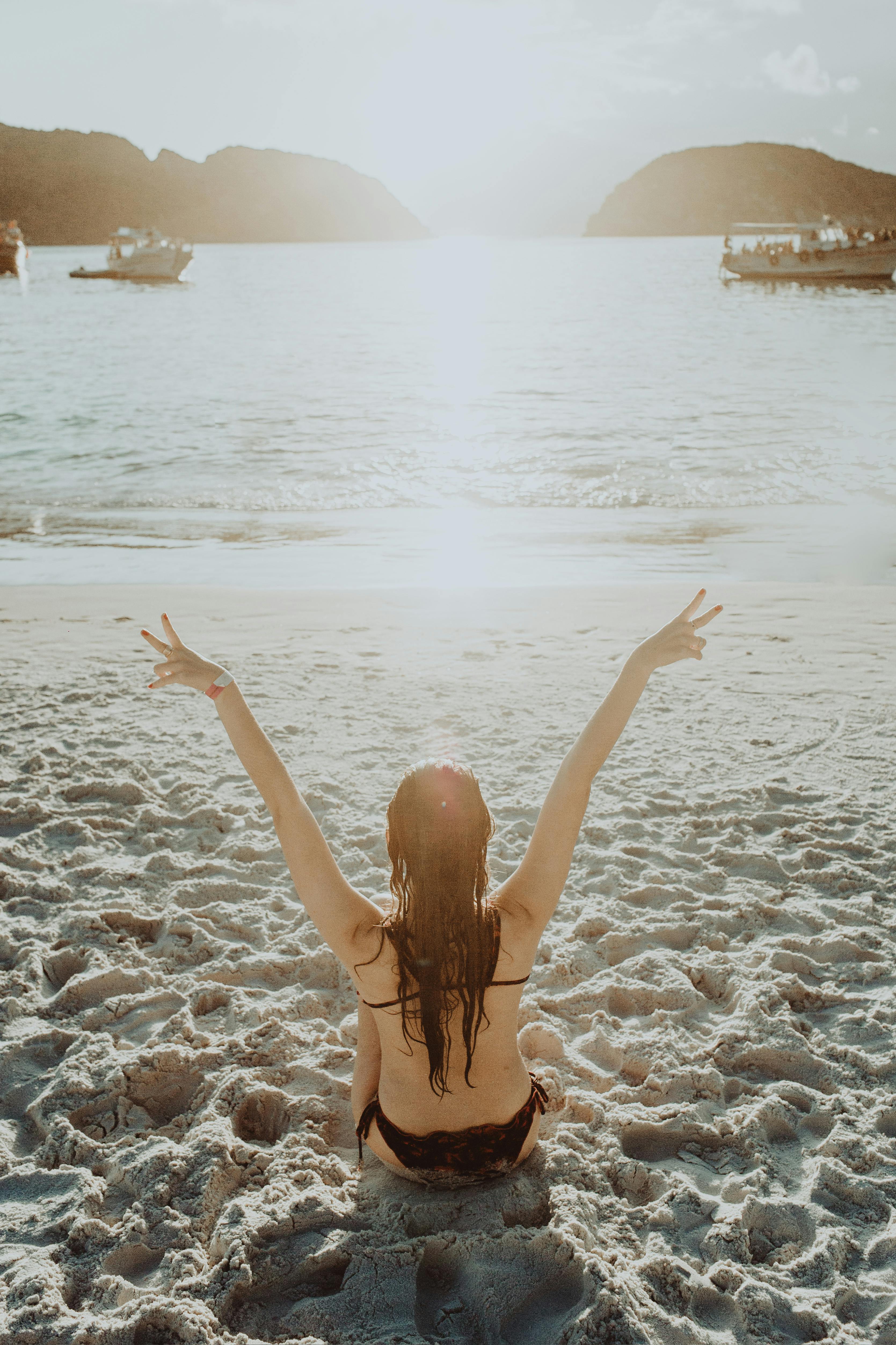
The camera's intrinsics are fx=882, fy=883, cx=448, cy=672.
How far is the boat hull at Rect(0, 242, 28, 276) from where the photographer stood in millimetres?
70938

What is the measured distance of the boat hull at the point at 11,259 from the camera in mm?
70938

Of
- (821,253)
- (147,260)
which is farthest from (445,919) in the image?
(147,260)

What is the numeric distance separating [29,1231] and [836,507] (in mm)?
11032

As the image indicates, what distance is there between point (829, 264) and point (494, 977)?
61548mm

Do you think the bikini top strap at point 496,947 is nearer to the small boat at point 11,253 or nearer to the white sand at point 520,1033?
the white sand at point 520,1033

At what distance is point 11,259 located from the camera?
2822 inches

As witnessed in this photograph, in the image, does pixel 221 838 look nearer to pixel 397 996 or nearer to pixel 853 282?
pixel 397 996

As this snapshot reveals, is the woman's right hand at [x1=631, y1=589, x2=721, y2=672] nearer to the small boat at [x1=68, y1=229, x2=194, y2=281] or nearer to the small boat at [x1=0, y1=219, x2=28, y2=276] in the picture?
the small boat at [x1=68, y1=229, x2=194, y2=281]

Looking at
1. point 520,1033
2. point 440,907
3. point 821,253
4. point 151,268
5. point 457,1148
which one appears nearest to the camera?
point 440,907

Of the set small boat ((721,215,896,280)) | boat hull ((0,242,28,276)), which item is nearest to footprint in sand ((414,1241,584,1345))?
small boat ((721,215,896,280))

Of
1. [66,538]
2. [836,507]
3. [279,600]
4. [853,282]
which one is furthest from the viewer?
[853,282]

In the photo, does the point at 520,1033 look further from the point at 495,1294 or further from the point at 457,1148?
the point at 495,1294

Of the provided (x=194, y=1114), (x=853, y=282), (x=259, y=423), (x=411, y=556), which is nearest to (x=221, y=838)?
(x=194, y=1114)

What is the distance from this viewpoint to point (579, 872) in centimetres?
370
